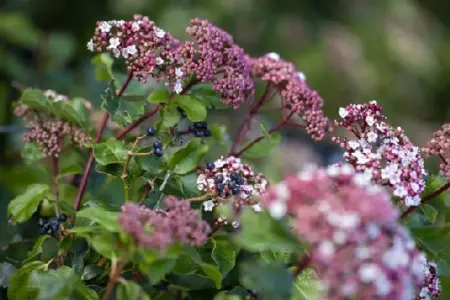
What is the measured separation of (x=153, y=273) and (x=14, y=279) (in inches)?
8.3

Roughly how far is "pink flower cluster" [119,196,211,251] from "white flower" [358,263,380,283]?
171 mm

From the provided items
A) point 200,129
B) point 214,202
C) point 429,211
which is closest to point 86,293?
point 214,202

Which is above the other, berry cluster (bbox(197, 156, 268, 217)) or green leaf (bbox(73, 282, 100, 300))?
berry cluster (bbox(197, 156, 268, 217))

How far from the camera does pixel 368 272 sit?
1.73ft

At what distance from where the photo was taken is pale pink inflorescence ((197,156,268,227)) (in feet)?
2.44

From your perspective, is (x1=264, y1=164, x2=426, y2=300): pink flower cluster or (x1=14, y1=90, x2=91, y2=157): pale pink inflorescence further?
(x1=14, y1=90, x2=91, y2=157): pale pink inflorescence

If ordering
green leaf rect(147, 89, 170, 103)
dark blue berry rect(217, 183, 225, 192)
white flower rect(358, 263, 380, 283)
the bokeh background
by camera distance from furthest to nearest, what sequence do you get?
1. the bokeh background
2. green leaf rect(147, 89, 170, 103)
3. dark blue berry rect(217, 183, 225, 192)
4. white flower rect(358, 263, 380, 283)

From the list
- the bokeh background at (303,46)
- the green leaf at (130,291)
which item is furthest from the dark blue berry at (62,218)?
the bokeh background at (303,46)

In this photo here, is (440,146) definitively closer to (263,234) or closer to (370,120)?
(370,120)

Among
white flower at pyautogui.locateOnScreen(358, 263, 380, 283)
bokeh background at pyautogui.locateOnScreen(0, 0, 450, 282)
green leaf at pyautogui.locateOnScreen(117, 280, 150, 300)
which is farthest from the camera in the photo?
bokeh background at pyautogui.locateOnScreen(0, 0, 450, 282)

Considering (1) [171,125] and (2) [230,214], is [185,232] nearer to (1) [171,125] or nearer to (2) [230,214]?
(2) [230,214]

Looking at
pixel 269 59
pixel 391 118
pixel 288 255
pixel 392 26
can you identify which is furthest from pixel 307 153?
pixel 288 255

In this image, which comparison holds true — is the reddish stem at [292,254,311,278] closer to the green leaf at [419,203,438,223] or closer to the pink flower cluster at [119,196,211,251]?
the pink flower cluster at [119,196,211,251]

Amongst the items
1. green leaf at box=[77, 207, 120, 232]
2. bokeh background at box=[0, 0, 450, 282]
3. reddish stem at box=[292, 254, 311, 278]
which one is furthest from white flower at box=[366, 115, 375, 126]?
bokeh background at box=[0, 0, 450, 282]
